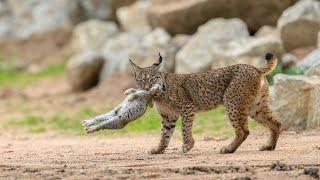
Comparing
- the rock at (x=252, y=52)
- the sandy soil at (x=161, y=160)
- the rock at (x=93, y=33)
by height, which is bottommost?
the sandy soil at (x=161, y=160)

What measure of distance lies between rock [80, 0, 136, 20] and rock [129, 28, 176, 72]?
8583 millimetres

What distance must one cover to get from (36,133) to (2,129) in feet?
4.60

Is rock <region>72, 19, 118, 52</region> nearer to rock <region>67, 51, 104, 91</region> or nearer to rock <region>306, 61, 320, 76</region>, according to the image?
rock <region>67, 51, 104, 91</region>

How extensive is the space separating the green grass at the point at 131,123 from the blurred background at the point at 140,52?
23 mm

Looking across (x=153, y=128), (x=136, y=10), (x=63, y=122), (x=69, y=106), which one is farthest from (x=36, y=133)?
(x=136, y=10)

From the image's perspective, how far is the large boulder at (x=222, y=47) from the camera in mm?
18781

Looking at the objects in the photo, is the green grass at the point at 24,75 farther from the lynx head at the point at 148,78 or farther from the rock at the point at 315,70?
the lynx head at the point at 148,78

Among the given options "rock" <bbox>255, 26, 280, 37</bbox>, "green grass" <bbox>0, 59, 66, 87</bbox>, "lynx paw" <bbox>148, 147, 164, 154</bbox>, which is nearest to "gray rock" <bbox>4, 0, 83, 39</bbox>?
"green grass" <bbox>0, 59, 66, 87</bbox>

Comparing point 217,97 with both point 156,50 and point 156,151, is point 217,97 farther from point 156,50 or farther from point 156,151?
point 156,50

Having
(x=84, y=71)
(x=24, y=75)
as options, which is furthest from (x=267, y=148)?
(x=24, y=75)

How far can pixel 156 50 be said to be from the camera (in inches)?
881

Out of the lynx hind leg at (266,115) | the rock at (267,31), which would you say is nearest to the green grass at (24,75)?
the rock at (267,31)

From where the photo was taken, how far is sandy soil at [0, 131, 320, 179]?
303 inches

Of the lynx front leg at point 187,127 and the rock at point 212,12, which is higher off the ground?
the rock at point 212,12
